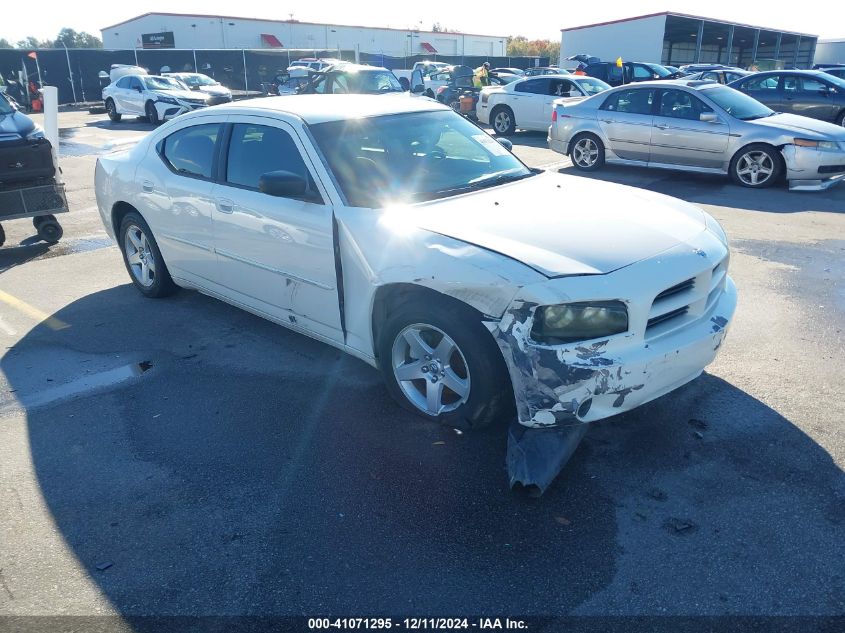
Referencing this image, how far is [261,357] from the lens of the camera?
16.2 feet

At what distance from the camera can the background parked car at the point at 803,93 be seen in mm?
15492

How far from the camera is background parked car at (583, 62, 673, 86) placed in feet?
71.3

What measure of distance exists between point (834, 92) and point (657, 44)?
30040 millimetres

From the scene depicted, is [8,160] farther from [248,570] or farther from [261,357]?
[248,570]

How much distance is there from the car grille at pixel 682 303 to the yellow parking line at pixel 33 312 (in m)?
4.69

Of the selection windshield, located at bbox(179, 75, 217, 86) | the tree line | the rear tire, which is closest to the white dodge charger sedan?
the rear tire

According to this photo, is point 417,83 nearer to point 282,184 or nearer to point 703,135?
point 703,135

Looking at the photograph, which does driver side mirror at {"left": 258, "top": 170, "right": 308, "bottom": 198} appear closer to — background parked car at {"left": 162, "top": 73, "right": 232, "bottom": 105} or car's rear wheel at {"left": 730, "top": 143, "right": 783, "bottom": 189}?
car's rear wheel at {"left": 730, "top": 143, "right": 783, "bottom": 189}

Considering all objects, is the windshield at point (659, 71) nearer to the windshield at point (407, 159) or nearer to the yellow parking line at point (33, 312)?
the windshield at point (407, 159)

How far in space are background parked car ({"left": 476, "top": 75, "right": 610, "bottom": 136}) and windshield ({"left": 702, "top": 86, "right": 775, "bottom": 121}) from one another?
19.6 feet

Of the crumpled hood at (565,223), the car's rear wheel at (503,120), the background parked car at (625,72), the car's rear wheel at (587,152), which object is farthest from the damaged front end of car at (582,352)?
the background parked car at (625,72)

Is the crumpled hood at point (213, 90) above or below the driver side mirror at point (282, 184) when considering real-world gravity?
below

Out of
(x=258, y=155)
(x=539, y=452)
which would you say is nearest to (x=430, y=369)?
(x=539, y=452)

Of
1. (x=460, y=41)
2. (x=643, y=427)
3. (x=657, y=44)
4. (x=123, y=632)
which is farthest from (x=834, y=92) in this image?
(x=460, y=41)
